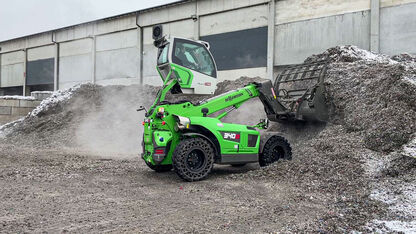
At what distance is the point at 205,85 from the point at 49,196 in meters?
3.72

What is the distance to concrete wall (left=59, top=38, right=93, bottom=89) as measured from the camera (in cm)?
2361

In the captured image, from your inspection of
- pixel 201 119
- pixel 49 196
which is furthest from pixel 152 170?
pixel 49 196

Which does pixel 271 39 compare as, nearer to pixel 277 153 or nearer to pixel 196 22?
pixel 196 22

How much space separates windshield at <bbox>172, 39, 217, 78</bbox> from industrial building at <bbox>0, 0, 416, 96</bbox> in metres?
8.81

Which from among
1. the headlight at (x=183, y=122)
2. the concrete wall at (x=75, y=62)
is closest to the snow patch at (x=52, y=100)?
the concrete wall at (x=75, y=62)

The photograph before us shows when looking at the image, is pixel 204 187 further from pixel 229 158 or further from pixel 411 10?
pixel 411 10

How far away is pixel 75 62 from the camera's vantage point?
966 inches

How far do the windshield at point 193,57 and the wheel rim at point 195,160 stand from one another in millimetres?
2025

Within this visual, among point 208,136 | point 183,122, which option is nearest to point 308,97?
point 208,136

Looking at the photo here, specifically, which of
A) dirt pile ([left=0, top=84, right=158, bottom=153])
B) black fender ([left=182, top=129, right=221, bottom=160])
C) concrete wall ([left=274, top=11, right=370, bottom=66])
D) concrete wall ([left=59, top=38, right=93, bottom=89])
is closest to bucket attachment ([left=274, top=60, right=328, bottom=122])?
black fender ([left=182, top=129, right=221, bottom=160])

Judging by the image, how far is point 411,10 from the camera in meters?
13.1

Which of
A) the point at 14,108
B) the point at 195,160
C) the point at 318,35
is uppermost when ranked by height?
the point at 318,35

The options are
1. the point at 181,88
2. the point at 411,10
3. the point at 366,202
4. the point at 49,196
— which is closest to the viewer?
the point at 366,202

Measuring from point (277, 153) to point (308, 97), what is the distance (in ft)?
5.31
